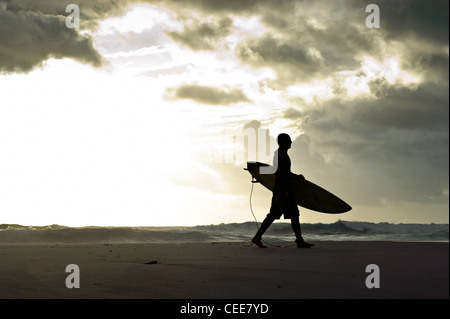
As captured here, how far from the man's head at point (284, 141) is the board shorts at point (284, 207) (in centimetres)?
99

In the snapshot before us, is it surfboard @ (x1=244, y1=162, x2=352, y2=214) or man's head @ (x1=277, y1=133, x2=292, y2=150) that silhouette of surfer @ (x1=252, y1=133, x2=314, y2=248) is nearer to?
man's head @ (x1=277, y1=133, x2=292, y2=150)

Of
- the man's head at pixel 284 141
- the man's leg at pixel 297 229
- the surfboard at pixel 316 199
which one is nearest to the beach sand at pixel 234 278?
the man's leg at pixel 297 229

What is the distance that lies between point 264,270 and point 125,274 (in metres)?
1.75

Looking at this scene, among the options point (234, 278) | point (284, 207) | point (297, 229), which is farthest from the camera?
point (297, 229)

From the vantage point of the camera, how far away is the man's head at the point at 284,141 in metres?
10.4

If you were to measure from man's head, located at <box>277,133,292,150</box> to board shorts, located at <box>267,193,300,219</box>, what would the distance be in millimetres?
994

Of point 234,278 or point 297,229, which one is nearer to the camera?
point 234,278

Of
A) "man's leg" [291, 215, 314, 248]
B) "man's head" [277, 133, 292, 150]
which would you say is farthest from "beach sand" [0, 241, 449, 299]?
"man's head" [277, 133, 292, 150]

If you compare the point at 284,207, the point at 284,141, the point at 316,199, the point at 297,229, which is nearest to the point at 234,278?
the point at 284,207

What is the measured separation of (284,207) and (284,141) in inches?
53.3

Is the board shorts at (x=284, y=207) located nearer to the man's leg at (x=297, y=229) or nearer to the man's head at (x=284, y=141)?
the man's leg at (x=297, y=229)

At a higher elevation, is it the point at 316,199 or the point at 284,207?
the point at 316,199

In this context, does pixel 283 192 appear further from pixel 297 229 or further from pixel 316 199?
pixel 316 199

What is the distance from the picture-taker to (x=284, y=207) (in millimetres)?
10320
